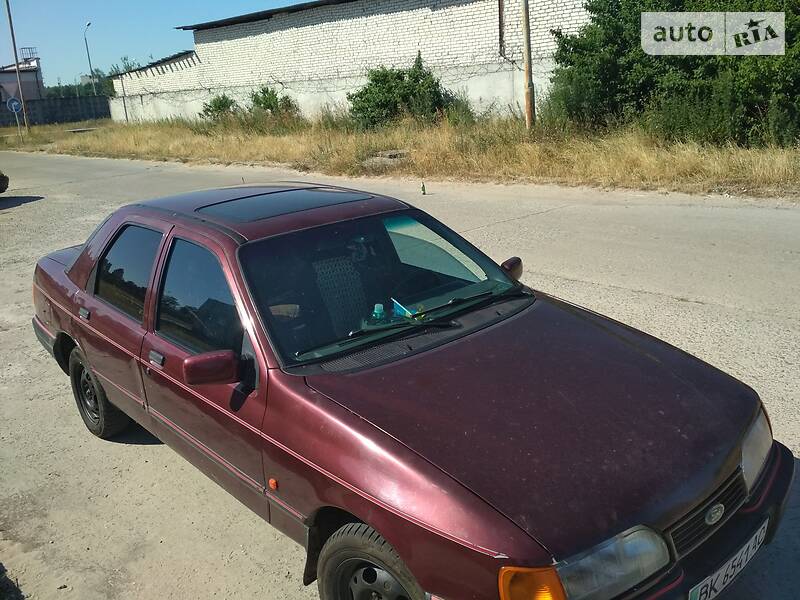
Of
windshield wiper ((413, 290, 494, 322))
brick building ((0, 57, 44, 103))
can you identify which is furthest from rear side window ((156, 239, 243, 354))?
brick building ((0, 57, 44, 103))

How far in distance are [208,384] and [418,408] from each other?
1.01 meters

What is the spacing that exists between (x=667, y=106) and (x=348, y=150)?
297 inches

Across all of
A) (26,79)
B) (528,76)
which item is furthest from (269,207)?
(26,79)

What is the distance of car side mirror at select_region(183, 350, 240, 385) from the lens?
114 inches

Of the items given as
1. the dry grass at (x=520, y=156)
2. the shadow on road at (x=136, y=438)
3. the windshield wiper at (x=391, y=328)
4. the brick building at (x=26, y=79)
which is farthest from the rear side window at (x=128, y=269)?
the brick building at (x=26, y=79)

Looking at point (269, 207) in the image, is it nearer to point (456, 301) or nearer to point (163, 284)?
point (163, 284)

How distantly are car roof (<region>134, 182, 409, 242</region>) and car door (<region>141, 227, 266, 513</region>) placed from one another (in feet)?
0.55

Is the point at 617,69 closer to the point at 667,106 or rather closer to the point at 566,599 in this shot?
the point at 667,106

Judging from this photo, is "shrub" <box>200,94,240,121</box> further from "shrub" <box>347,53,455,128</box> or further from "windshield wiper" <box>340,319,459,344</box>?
"windshield wiper" <box>340,319,459,344</box>

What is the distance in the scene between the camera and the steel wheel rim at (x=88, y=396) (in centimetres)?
461

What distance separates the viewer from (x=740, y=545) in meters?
2.42

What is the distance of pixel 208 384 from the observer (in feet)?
10.2

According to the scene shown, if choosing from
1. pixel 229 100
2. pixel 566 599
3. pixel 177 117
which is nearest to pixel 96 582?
pixel 566 599

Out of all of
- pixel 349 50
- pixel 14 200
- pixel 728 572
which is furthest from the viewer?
pixel 349 50
